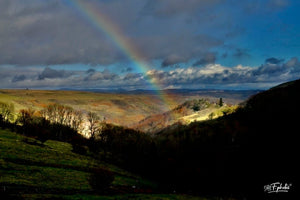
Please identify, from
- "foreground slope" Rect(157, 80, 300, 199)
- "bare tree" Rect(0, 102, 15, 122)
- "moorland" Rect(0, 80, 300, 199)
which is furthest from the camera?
"bare tree" Rect(0, 102, 15, 122)

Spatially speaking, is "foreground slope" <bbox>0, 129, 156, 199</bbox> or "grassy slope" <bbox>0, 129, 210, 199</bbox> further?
"foreground slope" <bbox>0, 129, 156, 199</bbox>

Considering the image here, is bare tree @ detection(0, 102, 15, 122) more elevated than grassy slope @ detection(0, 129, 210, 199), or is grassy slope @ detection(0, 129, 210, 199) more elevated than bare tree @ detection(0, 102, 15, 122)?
bare tree @ detection(0, 102, 15, 122)

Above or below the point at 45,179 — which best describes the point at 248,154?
below

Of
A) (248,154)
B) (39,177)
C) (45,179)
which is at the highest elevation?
(39,177)

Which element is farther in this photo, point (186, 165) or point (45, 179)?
point (186, 165)

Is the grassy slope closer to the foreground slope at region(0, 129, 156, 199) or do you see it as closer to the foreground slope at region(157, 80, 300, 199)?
the foreground slope at region(0, 129, 156, 199)

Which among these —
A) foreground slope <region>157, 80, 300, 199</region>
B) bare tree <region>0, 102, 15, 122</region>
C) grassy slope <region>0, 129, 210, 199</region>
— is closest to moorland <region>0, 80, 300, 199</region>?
foreground slope <region>157, 80, 300, 199</region>

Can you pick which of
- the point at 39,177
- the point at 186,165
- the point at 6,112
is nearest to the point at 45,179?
the point at 39,177

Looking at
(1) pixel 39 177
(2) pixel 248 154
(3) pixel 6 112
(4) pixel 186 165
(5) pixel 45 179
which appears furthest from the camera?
(3) pixel 6 112

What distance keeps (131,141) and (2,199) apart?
4268 inches

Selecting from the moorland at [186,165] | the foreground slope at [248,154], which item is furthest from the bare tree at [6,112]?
the foreground slope at [248,154]

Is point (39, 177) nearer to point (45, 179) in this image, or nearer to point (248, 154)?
point (45, 179)

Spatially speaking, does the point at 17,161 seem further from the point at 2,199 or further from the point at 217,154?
the point at 217,154

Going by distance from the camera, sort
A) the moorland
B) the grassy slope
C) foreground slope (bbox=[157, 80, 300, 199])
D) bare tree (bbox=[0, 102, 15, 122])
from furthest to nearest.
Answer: bare tree (bbox=[0, 102, 15, 122])
foreground slope (bbox=[157, 80, 300, 199])
the moorland
the grassy slope
